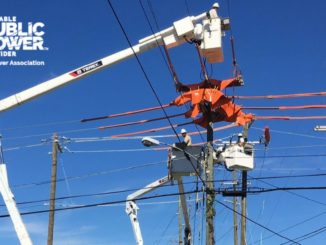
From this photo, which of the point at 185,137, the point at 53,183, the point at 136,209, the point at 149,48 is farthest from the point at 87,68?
the point at 136,209

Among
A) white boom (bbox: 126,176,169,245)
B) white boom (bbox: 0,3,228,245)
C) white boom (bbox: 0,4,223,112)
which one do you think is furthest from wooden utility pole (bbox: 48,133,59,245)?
white boom (bbox: 0,4,223,112)

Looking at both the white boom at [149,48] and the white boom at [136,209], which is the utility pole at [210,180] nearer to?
the white boom at [149,48]

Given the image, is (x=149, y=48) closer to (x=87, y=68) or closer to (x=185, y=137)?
(x=87, y=68)

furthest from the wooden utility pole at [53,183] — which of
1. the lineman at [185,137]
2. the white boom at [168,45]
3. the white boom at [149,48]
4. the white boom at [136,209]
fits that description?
the white boom at [168,45]

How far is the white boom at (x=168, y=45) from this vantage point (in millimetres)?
16719

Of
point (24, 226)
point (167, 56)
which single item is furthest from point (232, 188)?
point (24, 226)

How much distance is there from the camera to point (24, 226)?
16.4m

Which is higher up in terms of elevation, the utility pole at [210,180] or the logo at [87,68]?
the logo at [87,68]

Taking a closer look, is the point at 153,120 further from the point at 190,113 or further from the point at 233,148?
the point at 233,148

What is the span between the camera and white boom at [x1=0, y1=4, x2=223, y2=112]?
16.7 m

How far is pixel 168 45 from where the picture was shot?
57.4ft

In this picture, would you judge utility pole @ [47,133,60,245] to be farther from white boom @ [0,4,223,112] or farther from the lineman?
white boom @ [0,4,223,112]

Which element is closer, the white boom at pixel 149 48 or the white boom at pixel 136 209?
the white boom at pixel 149 48

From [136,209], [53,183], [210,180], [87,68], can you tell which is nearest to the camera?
[87,68]
